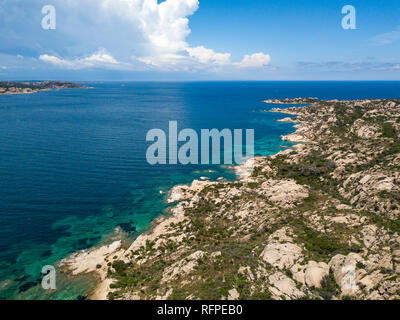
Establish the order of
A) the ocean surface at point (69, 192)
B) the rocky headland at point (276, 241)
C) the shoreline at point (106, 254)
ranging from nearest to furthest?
the rocky headland at point (276, 241)
the shoreline at point (106, 254)
the ocean surface at point (69, 192)

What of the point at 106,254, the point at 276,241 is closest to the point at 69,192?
the point at 106,254

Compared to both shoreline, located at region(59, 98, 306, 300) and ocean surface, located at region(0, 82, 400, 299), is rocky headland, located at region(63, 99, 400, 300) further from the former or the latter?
ocean surface, located at region(0, 82, 400, 299)

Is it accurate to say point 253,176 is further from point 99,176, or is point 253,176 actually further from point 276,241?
point 99,176

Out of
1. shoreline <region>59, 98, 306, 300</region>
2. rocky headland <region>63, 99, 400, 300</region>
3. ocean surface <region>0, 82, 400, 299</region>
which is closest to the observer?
rocky headland <region>63, 99, 400, 300</region>

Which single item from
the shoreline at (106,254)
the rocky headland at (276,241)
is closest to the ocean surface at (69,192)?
the shoreline at (106,254)

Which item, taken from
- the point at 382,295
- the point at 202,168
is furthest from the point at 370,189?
the point at 202,168

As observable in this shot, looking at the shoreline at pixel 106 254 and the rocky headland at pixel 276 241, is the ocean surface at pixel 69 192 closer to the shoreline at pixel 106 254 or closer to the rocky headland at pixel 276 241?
the shoreline at pixel 106 254

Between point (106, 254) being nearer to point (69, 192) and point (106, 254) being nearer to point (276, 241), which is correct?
point (69, 192)

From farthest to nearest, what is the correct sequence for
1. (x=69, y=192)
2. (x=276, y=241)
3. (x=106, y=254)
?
(x=69, y=192), (x=106, y=254), (x=276, y=241)

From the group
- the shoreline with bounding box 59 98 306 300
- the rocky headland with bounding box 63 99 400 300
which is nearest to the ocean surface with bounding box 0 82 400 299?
the shoreline with bounding box 59 98 306 300
